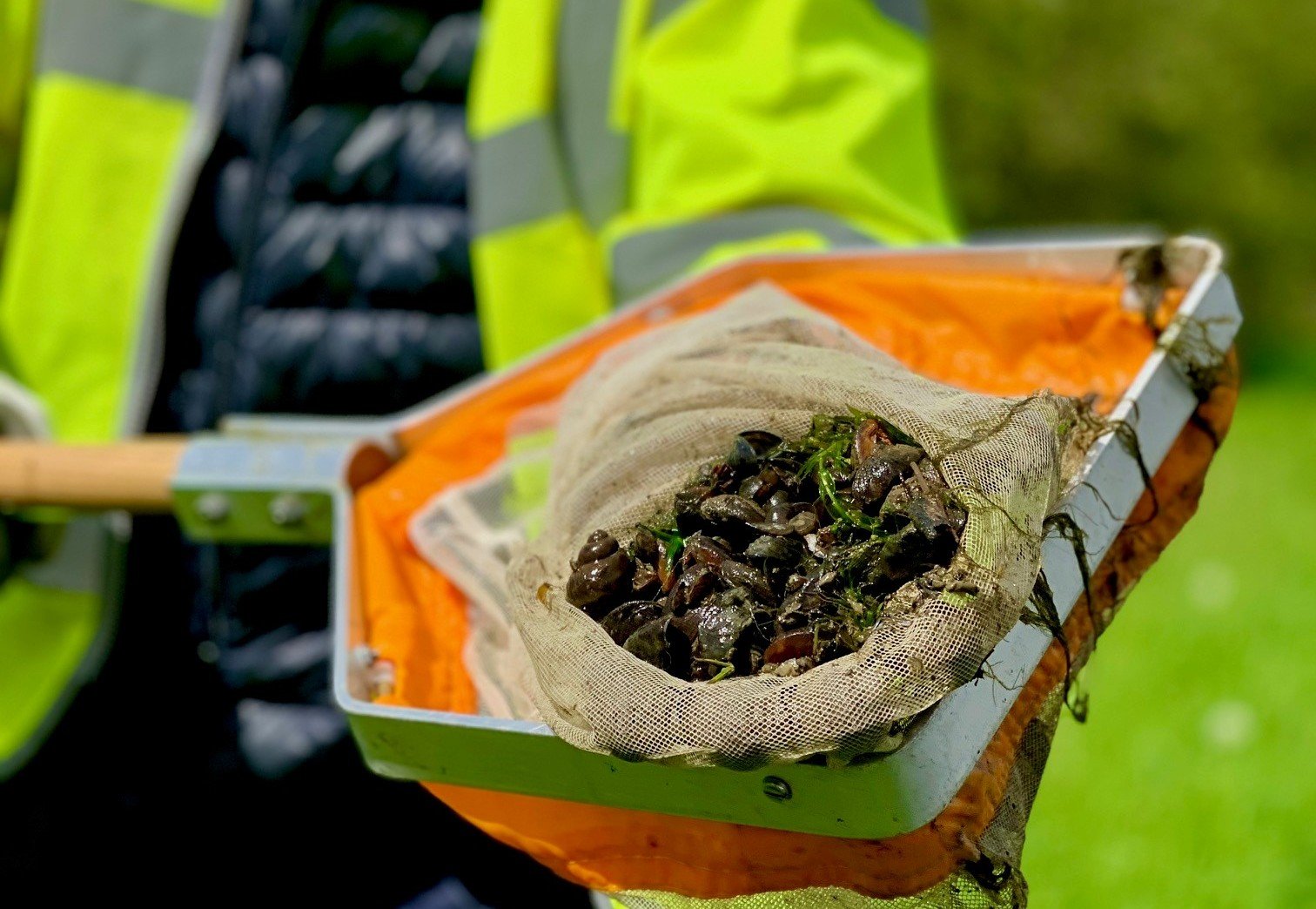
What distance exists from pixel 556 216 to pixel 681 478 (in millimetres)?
597

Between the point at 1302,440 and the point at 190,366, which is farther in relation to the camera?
the point at 1302,440

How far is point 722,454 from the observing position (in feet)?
2.75

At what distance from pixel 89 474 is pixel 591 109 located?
0.61m

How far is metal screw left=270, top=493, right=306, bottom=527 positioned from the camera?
1152 millimetres

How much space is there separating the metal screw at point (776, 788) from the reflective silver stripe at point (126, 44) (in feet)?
3.89

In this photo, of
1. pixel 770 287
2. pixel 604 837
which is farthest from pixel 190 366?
pixel 604 837

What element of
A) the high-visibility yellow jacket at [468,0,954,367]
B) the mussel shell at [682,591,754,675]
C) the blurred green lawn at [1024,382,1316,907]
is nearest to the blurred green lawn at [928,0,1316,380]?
the blurred green lawn at [1024,382,1316,907]

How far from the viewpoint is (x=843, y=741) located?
583 millimetres

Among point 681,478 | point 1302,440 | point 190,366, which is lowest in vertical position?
point 1302,440

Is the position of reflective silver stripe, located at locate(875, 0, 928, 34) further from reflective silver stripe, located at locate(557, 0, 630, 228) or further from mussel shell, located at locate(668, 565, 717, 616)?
mussel shell, located at locate(668, 565, 717, 616)

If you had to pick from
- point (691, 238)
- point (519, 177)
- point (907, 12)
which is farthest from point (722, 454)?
point (907, 12)

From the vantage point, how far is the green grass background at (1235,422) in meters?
2.11

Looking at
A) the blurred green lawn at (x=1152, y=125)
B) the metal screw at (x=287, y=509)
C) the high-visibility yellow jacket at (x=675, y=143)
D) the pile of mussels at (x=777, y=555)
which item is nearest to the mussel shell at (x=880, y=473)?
the pile of mussels at (x=777, y=555)

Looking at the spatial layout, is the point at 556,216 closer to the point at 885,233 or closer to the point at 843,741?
the point at 885,233
